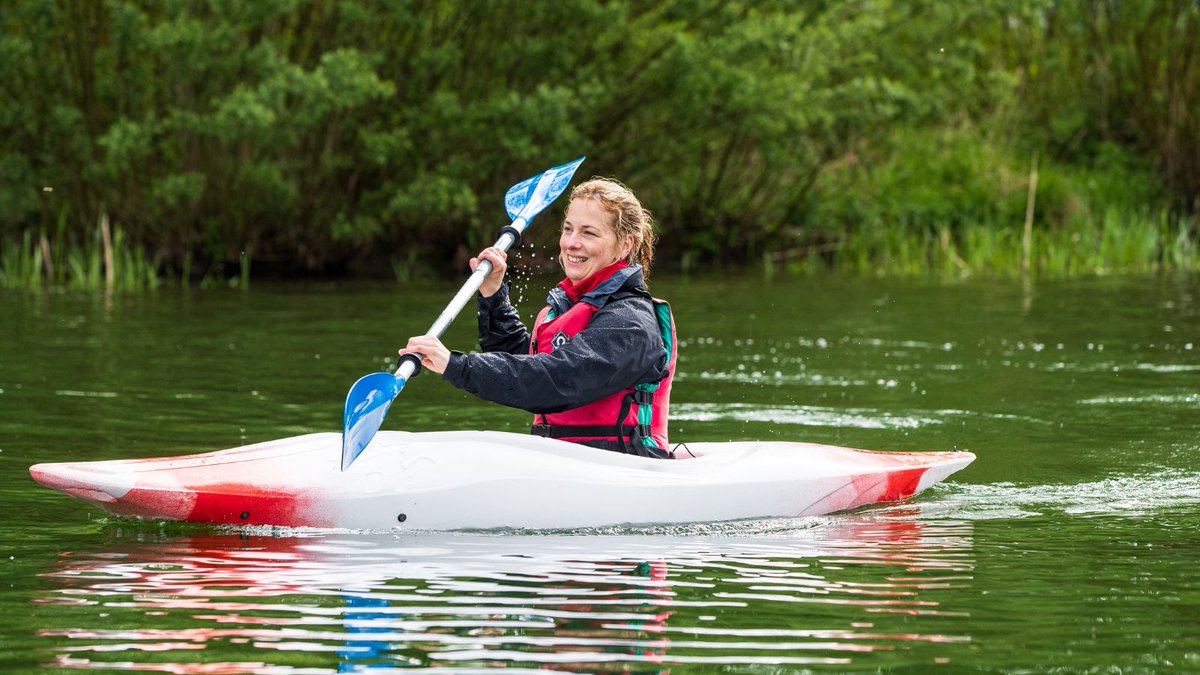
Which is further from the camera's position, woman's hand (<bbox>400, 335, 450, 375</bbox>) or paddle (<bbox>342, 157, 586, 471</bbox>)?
paddle (<bbox>342, 157, 586, 471</bbox>)

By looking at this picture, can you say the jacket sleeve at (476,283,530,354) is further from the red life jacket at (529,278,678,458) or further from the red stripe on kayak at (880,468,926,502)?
the red stripe on kayak at (880,468,926,502)

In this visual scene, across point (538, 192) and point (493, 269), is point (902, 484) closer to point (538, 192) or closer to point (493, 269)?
point (493, 269)

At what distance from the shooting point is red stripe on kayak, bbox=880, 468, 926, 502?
568cm

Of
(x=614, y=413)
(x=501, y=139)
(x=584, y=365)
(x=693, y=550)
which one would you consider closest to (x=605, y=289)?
(x=584, y=365)

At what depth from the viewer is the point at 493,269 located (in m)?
5.34

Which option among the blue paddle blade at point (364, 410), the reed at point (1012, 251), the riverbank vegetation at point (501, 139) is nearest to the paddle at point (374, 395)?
the blue paddle blade at point (364, 410)

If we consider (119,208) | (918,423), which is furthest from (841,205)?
(918,423)

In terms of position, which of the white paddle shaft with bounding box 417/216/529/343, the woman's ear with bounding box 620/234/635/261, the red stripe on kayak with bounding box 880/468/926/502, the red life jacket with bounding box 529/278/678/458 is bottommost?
the red stripe on kayak with bounding box 880/468/926/502

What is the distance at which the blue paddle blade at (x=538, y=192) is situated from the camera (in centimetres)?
624

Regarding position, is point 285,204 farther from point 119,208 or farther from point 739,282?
point 739,282

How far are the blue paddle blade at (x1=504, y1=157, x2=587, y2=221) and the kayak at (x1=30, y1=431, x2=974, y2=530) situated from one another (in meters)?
1.29

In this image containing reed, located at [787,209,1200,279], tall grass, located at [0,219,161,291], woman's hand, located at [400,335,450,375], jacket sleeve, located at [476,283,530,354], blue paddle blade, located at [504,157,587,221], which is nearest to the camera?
woman's hand, located at [400,335,450,375]

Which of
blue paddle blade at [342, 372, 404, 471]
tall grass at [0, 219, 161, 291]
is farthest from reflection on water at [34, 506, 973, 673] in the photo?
tall grass at [0, 219, 161, 291]

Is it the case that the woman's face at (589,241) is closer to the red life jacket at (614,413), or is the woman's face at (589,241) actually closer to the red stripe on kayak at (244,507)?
the red life jacket at (614,413)
